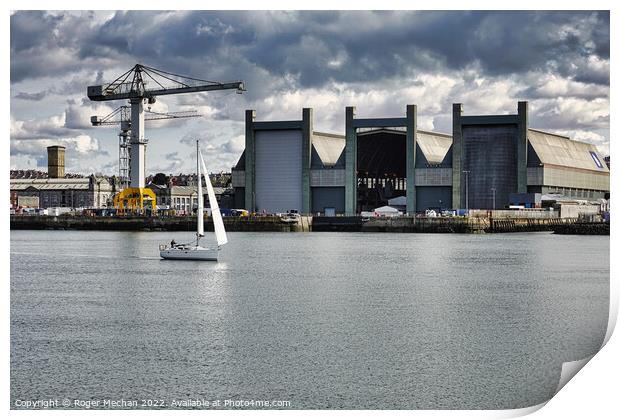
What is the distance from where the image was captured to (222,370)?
20.4m

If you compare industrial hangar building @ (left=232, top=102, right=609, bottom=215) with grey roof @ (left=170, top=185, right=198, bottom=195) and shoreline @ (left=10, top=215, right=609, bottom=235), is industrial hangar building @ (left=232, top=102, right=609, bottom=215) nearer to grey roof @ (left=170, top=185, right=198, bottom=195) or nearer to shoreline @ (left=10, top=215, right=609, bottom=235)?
shoreline @ (left=10, top=215, right=609, bottom=235)

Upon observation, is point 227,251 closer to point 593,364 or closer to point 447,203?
point 593,364

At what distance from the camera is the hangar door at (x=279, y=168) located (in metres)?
102

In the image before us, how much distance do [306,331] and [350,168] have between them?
74704mm

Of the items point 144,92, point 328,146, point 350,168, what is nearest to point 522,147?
point 350,168

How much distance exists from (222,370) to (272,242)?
166ft

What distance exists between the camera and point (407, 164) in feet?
321

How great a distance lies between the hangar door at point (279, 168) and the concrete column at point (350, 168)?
5.28 meters

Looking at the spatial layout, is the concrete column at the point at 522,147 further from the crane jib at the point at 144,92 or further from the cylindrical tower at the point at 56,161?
the cylindrical tower at the point at 56,161

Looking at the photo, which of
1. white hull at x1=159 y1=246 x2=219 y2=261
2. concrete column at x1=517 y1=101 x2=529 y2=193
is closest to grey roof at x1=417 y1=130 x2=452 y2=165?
concrete column at x1=517 y1=101 x2=529 y2=193

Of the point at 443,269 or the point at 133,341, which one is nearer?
the point at 133,341

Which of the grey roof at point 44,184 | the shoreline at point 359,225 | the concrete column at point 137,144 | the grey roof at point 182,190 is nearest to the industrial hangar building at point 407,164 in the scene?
the shoreline at point 359,225

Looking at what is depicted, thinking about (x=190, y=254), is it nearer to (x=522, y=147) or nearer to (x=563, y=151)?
(x=522, y=147)
